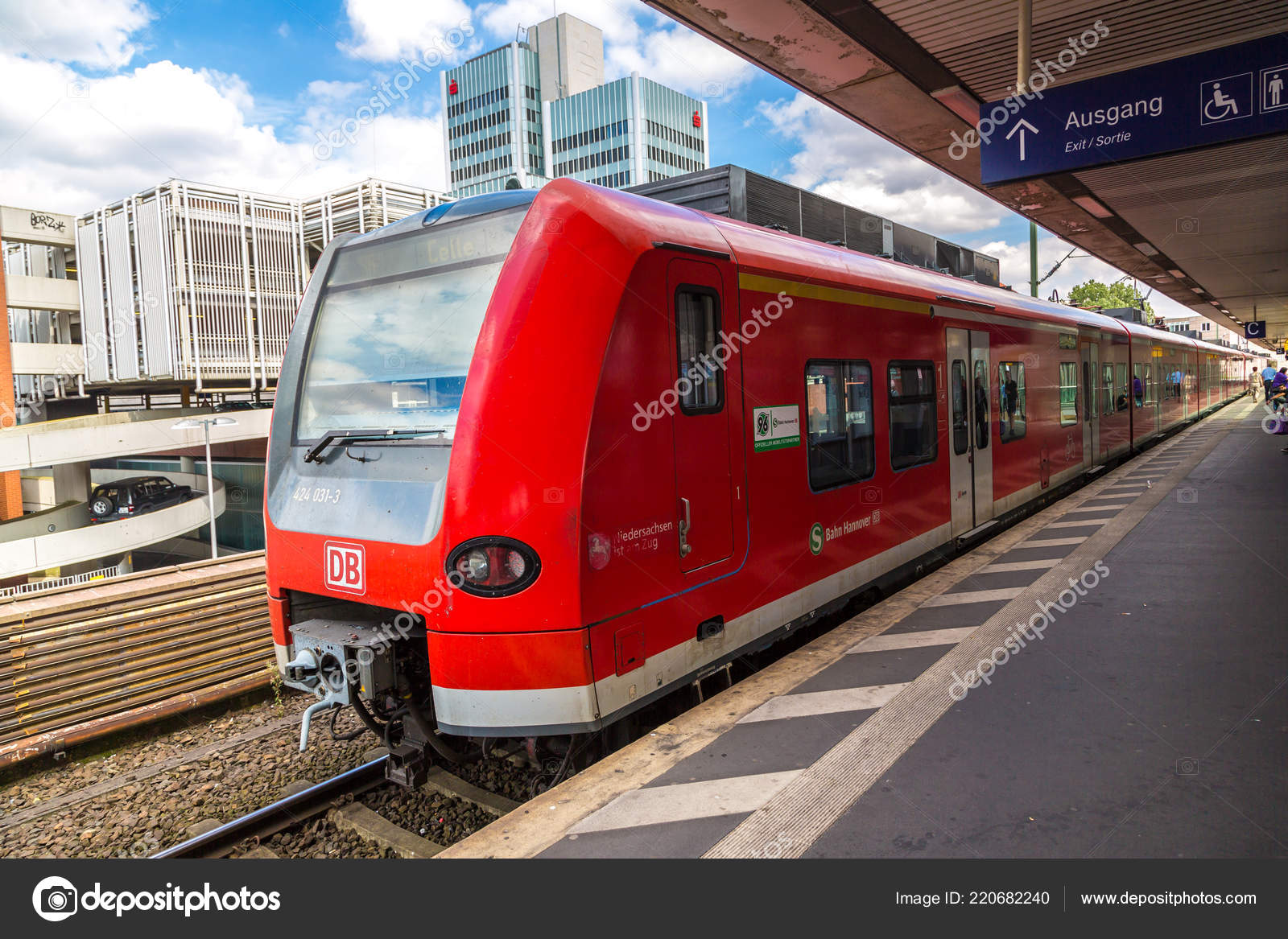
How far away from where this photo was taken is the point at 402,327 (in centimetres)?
440

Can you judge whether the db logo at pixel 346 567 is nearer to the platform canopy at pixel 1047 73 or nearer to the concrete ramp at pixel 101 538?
the platform canopy at pixel 1047 73

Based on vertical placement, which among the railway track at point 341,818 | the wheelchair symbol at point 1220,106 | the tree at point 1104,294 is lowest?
the railway track at point 341,818

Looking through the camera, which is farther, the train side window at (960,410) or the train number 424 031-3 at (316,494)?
the train side window at (960,410)

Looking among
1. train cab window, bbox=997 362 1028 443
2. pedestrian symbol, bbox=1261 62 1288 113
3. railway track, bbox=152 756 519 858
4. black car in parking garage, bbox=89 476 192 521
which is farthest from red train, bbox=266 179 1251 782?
black car in parking garage, bbox=89 476 192 521

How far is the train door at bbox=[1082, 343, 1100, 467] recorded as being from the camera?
1358cm

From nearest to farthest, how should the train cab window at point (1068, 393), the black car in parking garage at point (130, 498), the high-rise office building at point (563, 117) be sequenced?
1. the train cab window at point (1068, 393)
2. the black car in parking garage at point (130, 498)
3. the high-rise office building at point (563, 117)

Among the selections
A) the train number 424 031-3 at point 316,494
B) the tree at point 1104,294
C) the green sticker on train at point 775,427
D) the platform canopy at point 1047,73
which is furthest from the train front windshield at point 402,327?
the tree at point 1104,294

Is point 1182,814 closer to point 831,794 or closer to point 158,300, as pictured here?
point 831,794

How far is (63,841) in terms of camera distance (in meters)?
4.52

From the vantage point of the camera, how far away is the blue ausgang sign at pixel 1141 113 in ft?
20.6
